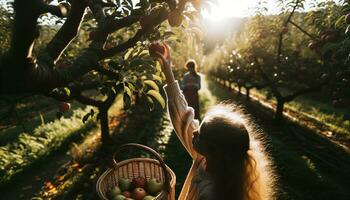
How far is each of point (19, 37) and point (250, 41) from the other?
10.8m

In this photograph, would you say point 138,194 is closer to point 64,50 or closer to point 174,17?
point 64,50

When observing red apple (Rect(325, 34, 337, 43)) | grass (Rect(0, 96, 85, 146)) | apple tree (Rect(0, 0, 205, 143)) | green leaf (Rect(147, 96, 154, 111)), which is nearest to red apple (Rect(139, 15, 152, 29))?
apple tree (Rect(0, 0, 205, 143))

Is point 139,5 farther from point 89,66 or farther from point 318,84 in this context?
point 318,84

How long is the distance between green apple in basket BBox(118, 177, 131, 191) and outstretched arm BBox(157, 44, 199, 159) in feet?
3.18

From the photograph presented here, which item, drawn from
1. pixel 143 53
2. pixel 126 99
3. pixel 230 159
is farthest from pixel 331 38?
pixel 230 159

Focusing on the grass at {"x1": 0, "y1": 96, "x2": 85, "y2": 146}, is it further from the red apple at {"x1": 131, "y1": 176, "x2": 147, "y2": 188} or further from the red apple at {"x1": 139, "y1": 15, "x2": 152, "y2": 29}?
the red apple at {"x1": 139, "y1": 15, "x2": 152, "y2": 29}

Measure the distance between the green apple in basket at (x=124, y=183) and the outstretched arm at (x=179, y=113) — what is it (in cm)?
97

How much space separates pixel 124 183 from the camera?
10.1 feet

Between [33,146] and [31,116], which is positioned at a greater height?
[33,146]

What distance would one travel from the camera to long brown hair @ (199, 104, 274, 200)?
58.2 inches

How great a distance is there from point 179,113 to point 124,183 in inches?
44.3

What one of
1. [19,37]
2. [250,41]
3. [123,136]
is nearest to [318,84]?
[250,41]

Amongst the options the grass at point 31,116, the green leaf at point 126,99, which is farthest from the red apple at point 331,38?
the grass at point 31,116

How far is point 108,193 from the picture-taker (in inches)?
118
